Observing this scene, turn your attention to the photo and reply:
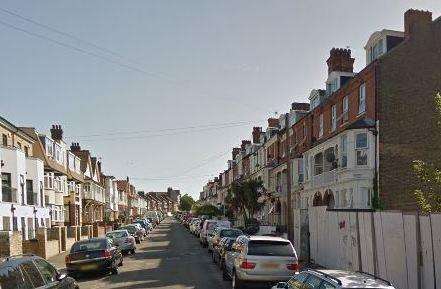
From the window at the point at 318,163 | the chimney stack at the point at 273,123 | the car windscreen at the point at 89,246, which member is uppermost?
the chimney stack at the point at 273,123

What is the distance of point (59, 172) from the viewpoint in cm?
4750

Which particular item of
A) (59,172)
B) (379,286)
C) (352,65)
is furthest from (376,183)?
(59,172)

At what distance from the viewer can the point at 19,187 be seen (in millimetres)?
34844

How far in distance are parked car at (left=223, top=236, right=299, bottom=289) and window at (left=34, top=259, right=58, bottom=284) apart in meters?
5.76

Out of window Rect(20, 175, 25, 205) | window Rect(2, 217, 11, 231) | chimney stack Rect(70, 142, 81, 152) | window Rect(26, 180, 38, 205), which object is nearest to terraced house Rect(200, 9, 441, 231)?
window Rect(2, 217, 11, 231)

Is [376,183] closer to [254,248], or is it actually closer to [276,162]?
[254,248]

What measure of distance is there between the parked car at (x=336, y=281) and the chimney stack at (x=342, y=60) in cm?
2760

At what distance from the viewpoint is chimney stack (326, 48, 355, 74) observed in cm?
3503

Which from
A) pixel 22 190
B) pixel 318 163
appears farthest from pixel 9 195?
pixel 318 163

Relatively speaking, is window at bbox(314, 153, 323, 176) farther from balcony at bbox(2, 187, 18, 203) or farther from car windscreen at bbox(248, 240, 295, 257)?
car windscreen at bbox(248, 240, 295, 257)

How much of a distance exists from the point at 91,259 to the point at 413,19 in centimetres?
2100

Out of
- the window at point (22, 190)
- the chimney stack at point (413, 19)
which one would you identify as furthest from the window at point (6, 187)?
the chimney stack at point (413, 19)

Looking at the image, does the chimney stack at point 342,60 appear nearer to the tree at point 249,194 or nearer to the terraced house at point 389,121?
the terraced house at point 389,121

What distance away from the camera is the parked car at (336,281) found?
760cm
